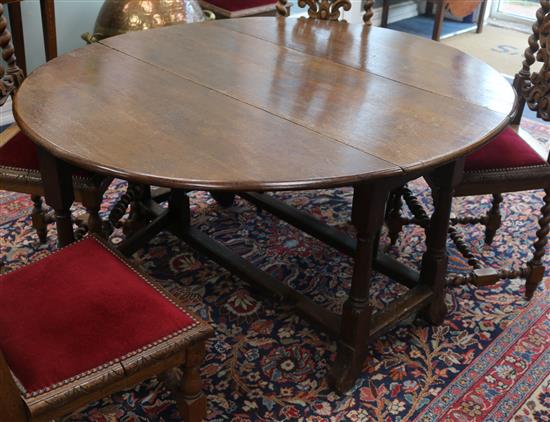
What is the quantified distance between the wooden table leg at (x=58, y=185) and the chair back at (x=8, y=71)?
327 mm

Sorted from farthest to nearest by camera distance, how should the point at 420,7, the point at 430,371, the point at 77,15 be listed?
the point at 420,7 → the point at 77,15 → the point at 430,371

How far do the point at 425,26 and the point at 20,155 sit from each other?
4205 mm

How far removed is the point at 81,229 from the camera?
2.37 m

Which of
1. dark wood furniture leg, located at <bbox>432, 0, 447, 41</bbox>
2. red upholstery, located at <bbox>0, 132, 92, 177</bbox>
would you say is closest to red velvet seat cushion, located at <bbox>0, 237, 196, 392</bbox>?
red upholstery, located at <bbox>0, 132, 92, 177</bbox>

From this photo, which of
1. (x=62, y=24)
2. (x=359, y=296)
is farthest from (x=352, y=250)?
(x=62, y=24)

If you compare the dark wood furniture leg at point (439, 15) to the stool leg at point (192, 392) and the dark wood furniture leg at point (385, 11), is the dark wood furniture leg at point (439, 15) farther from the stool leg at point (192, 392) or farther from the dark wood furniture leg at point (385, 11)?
the stool leg at point (192, 392)

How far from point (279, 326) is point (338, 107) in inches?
30.5

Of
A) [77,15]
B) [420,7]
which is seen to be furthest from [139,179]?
[420,7]

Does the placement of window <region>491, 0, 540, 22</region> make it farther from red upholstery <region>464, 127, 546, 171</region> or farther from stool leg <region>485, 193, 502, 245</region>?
red upholstery <region>464, 127, 546, 171</region>

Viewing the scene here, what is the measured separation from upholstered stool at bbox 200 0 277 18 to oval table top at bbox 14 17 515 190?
1.38 meters

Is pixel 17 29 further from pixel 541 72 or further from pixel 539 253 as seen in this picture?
pixel 539 253

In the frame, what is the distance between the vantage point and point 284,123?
5.54 ft

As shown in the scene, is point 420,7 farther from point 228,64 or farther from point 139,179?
point 139,179

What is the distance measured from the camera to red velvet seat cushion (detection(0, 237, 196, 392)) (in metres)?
1.33
